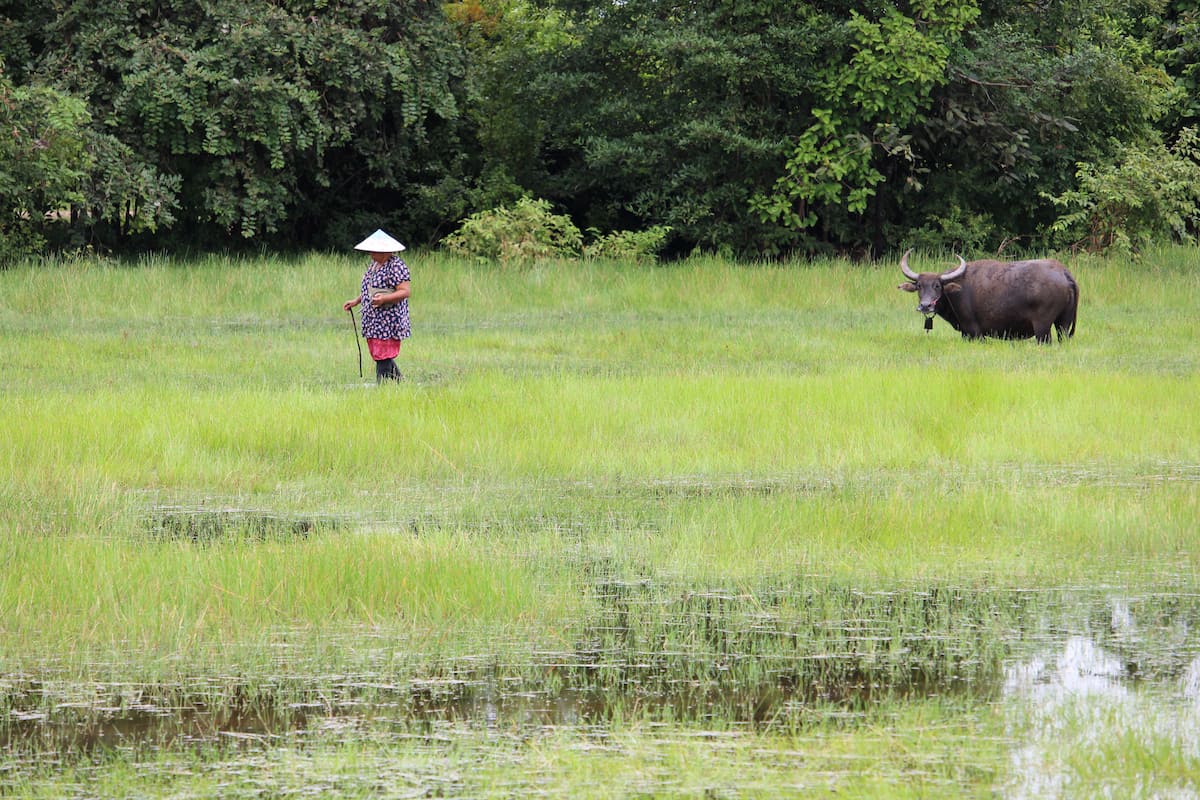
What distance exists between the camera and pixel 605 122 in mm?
28328

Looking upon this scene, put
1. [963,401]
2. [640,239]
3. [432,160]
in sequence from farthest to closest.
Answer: [432,160] < [640,239] < [963,401]

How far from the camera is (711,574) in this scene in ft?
24.0

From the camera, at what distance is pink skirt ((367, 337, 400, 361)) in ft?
44.3

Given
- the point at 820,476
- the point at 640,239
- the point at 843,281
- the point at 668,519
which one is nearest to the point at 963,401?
the point at 820,476

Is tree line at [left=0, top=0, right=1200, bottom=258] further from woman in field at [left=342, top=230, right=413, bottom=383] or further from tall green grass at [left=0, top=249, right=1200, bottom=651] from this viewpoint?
woman in field at [left=342, top=230, right=413, bottom=383]

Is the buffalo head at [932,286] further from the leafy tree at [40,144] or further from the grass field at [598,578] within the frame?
the leafy tree at [40,144]

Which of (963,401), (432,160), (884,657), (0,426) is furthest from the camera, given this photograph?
(432,160)

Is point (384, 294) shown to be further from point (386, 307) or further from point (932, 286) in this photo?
point (932, 286)

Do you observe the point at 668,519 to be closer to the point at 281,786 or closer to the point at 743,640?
the point at 743,640

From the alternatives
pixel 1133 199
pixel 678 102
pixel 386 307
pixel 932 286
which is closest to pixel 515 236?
pixel 678 102

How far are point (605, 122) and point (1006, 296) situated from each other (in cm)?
1230

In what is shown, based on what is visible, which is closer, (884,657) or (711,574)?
(884,657)

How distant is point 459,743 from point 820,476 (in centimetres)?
545

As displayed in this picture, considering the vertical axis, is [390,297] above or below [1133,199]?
below
